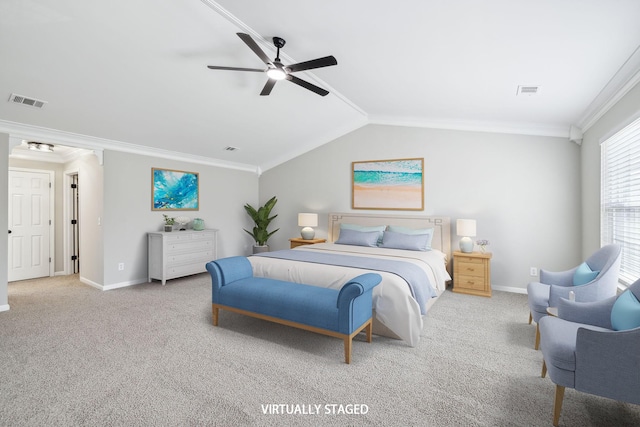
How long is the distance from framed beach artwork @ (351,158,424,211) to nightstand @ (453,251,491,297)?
1135 millimetres

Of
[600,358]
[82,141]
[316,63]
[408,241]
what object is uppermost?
[316,63]

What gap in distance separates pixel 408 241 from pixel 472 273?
1006 mm

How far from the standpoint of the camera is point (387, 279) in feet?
9.73

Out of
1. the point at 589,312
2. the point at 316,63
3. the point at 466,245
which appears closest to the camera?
the point at 589,312

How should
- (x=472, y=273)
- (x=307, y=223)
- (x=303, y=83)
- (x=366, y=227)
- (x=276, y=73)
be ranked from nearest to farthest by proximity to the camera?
(x=276, y=73), (x=303, y=83), (x=472, y=273), (x=366, y=227), (x=307, y=223)

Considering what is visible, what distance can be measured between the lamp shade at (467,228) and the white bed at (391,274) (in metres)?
0.40

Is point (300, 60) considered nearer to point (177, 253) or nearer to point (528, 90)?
point (528, 90)

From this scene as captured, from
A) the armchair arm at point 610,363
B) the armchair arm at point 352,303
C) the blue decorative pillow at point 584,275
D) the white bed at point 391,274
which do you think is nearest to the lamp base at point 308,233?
the white bed at point 391,274

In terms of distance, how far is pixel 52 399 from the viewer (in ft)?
6.86

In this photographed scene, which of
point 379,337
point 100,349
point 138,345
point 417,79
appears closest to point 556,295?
point 379,337

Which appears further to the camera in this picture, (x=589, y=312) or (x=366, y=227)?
(x=366, y=227)

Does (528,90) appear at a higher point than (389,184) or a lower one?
higher

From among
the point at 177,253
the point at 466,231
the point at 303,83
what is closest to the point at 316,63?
the point at 303,83

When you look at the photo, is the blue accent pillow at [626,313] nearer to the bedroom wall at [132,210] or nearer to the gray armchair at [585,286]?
the gray armchair at [585,286]
